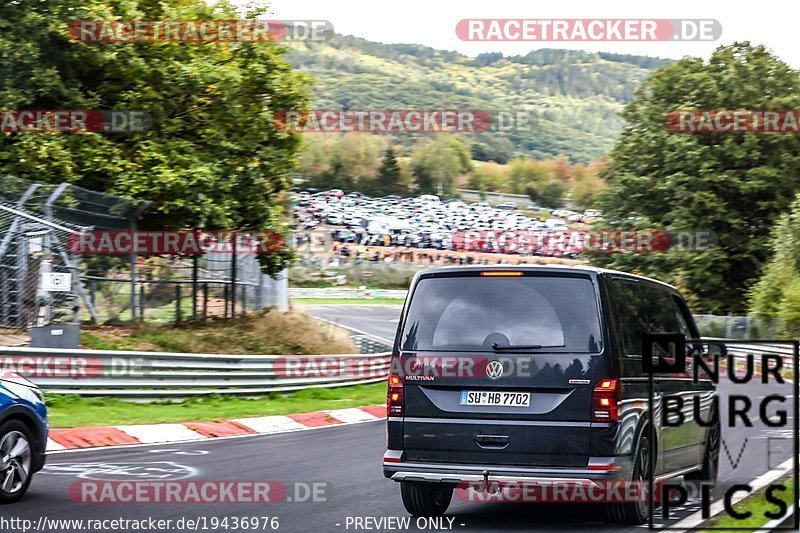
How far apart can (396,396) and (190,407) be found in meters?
11.9

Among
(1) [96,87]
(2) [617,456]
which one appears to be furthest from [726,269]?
(2) [617,456]

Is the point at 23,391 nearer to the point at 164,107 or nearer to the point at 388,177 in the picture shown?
the point at 164,107

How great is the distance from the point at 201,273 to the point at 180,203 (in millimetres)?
3048

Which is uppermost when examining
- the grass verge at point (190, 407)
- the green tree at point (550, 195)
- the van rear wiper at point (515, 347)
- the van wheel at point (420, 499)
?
the green tree at point (550, 195)

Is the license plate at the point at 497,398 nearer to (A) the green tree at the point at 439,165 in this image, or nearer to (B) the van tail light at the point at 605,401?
(B) the van tail light at the point at 605,401

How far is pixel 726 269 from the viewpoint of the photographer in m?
58.2

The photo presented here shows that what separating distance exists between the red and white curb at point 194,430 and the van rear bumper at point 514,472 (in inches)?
271

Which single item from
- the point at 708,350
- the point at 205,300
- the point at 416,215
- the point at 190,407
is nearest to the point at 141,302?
the point at 205,300

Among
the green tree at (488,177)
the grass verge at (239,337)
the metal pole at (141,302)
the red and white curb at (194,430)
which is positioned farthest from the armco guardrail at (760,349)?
the green tree at (488,177)

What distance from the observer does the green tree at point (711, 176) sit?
5600 cm

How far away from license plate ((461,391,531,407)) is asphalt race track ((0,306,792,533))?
1029mm

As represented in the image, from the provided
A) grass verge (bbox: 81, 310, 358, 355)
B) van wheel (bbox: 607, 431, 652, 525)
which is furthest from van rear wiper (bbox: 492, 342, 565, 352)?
grass verge (bbox: 81, 310, 358, 355)

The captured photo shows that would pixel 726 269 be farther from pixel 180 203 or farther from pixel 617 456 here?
pixel 617 456

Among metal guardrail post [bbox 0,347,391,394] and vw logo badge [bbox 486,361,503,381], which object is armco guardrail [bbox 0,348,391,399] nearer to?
metal guardrail post [bbox 0,347,391,394]
